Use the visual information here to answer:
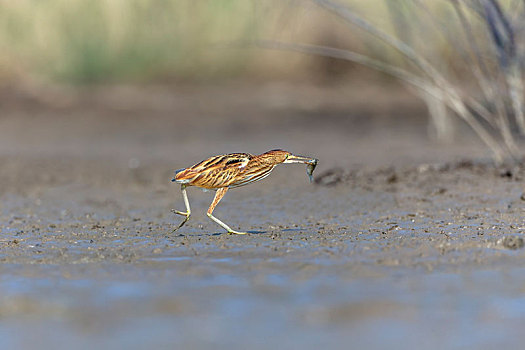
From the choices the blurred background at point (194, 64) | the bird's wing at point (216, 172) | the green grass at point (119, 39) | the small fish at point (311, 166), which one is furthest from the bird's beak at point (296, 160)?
the green grass at point (119, 39)

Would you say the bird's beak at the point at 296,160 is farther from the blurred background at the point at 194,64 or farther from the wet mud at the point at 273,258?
the blurred background at the point at 194,64

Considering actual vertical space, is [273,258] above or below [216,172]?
below

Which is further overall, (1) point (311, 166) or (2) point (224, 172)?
(1) point (311, 166)

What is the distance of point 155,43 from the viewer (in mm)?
Answer: 13516

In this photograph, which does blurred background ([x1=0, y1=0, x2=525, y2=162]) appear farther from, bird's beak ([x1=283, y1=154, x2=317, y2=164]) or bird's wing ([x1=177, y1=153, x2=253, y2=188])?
bird's wing ([x1=177, y1=153, x2=253, y2=188])

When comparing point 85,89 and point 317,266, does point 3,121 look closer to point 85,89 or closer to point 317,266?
point 85,89

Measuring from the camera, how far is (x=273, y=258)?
4848mm

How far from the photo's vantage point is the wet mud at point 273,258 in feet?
11.6

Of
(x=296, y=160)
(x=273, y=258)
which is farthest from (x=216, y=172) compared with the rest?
(x=273, y=258)

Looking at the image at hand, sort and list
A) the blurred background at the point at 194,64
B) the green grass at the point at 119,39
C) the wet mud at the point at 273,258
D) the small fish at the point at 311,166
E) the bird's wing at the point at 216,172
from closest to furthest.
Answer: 1. the wet mud at the point at 273,258
2. the bird's wing at the point at 216,172
3. the small fish at the point at 311,166
4. the blurred background at the point at 194,64
5. the green grass at the point at 119,39

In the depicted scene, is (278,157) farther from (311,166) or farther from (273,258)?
(273,258)

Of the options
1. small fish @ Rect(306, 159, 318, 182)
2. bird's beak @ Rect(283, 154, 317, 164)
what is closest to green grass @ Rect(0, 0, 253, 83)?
small fish @ Rect(306, 159, 318, 182)

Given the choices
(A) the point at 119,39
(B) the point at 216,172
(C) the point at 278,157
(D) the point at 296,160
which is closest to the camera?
(B) the point at 216,172

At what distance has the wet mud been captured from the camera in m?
3.55
